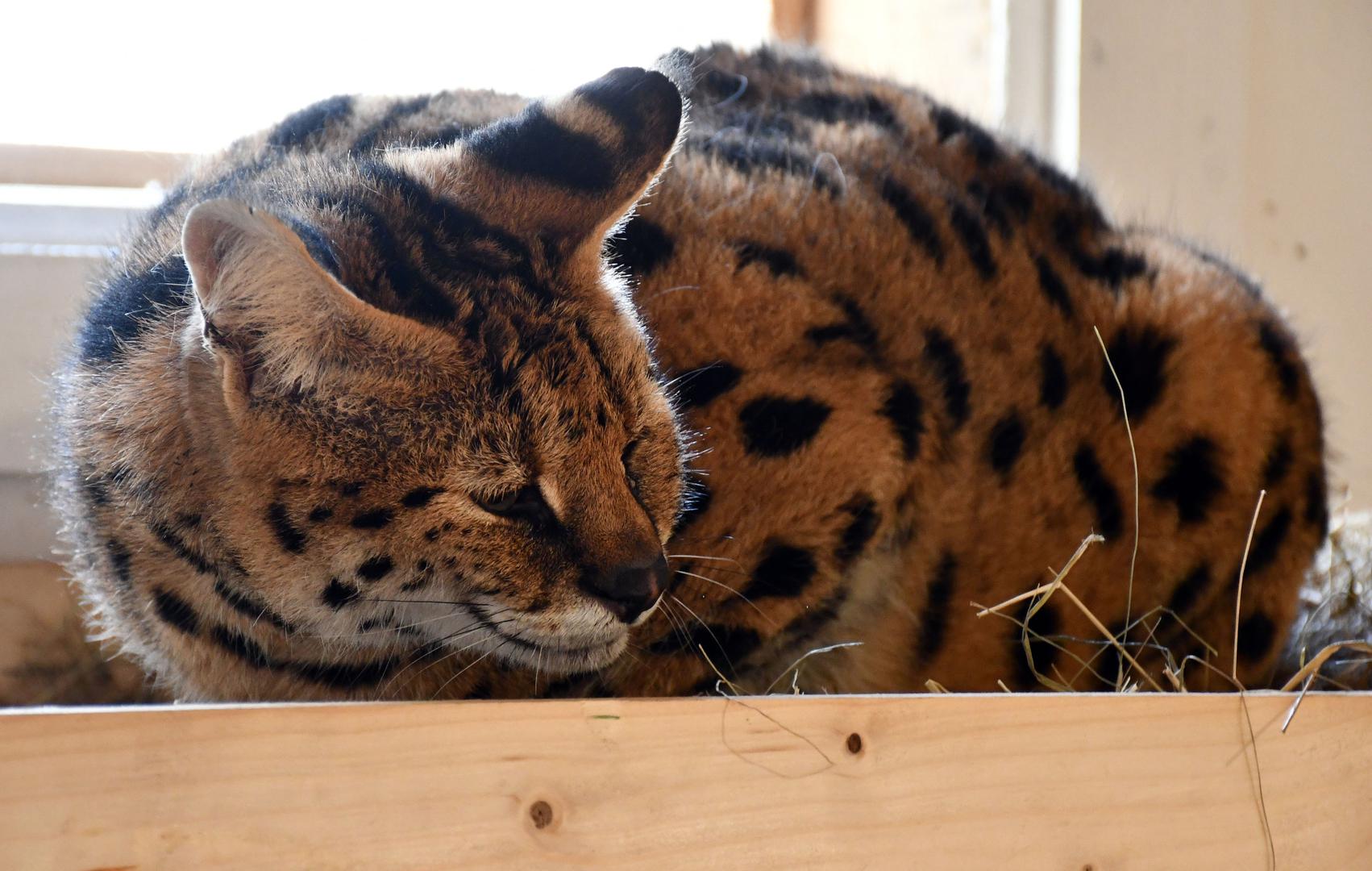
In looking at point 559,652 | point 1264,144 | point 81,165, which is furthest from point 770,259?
point 1264,144

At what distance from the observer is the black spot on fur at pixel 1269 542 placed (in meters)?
1.76

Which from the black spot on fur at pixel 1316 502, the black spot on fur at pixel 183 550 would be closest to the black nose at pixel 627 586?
the black spot on fur at pixel 183 550

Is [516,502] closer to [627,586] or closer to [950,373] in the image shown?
[627,586]

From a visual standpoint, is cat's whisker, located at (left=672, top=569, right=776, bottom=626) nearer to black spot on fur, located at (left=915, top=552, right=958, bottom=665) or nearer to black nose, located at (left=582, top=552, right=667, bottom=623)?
black nose, located at (left=582, top=552, right=667, bottom=623)

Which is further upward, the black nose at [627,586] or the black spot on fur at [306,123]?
the black spot on fur at [306,123]

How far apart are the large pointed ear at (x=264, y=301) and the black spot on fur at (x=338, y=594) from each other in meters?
0.18

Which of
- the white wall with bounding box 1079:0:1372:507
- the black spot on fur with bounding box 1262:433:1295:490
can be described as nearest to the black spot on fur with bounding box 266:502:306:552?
the black spot on fur with bounding box 1262:433:1295:490

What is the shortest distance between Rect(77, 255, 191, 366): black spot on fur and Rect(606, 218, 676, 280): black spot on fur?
0.48 m

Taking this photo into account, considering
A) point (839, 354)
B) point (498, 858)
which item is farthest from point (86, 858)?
point (839, 354)

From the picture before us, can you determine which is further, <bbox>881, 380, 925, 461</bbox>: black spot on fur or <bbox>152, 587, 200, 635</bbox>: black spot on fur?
<bbox>881, 380, 925, 461</bbox>: black spot on fur

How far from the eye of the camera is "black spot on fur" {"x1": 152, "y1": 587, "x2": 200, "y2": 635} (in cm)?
124

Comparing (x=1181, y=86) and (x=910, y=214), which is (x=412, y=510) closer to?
(x=910, y=214)

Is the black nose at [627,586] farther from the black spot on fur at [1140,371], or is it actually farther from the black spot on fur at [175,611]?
the black spot on fur at [1140,371]

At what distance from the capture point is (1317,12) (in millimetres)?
2686
